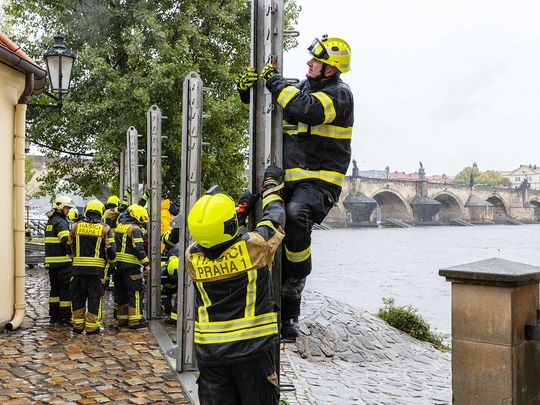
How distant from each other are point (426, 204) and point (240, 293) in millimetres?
87543

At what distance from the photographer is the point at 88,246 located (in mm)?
8984

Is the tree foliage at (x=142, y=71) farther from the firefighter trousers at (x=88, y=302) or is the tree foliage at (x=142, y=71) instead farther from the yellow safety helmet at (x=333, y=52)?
the yellow safety helmet at (x=333, y=52)

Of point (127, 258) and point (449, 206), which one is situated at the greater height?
point (449, 206)

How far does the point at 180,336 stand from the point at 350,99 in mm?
4169

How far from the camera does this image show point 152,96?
18.0 metres

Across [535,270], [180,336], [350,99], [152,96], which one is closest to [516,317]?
[535,270]

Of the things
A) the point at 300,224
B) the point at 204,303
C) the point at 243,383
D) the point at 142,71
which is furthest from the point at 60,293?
the point at 142,71

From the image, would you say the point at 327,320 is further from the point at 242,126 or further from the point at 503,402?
the point at 242,126

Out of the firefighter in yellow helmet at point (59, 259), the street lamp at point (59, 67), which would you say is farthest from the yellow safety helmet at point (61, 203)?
the street lamp at point (59, 67)

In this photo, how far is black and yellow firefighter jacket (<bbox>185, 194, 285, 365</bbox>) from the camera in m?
3.63

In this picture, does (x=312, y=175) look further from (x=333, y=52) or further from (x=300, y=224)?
(x=333, y=52)

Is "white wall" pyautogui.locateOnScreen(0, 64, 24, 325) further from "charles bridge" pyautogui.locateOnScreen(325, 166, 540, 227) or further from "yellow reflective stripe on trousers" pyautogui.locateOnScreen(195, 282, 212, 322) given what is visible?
"charles bridge" pyautogui.locateOnScreen(325, 166, 540, 227)

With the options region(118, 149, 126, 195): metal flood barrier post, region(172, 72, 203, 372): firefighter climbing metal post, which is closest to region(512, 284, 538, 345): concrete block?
region(172, 72, 203, 372): firefighter climbing metal post

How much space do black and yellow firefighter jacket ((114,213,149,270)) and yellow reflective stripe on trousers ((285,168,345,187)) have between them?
5.96m
